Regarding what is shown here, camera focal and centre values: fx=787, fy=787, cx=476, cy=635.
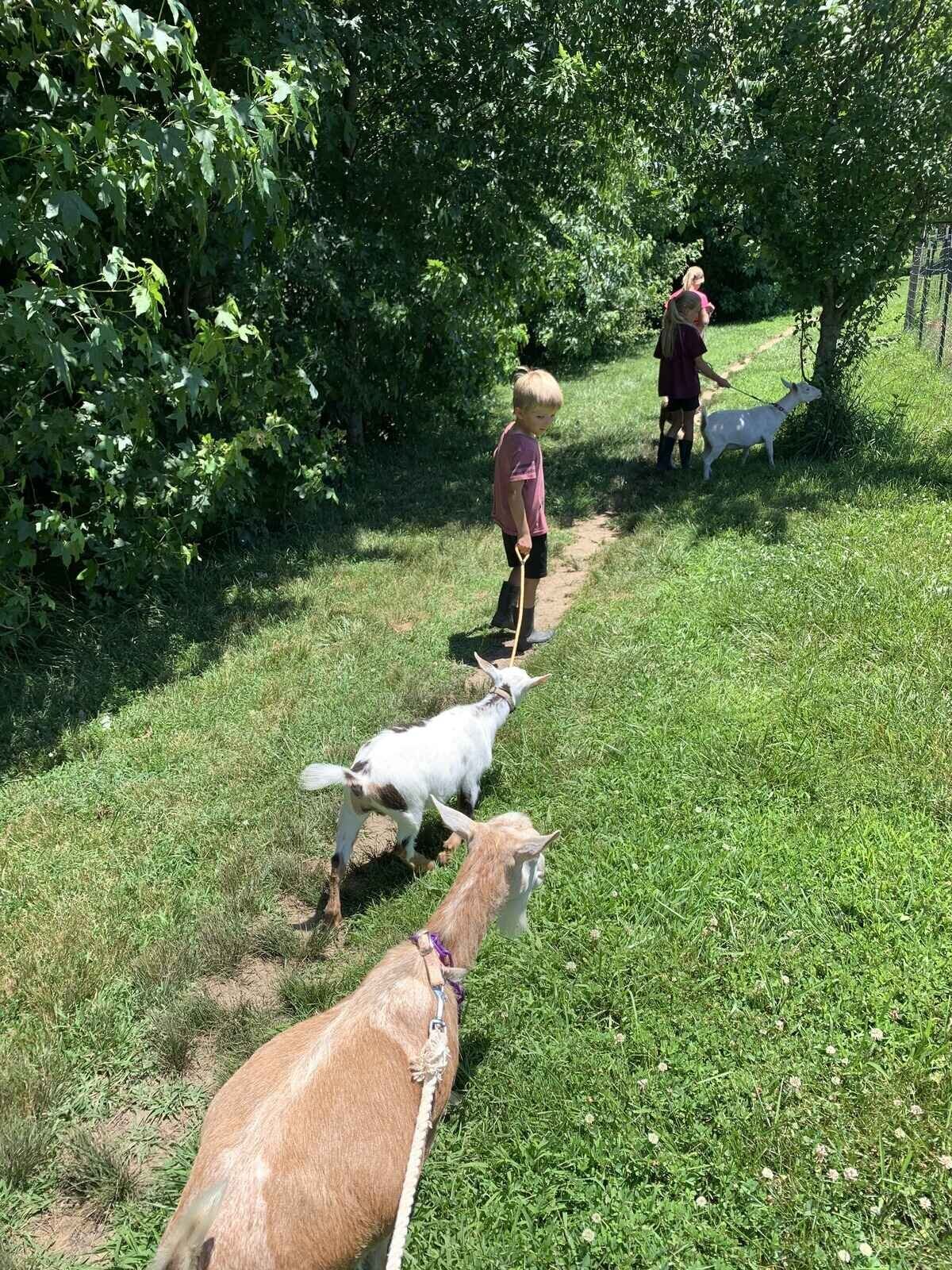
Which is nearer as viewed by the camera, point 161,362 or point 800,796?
point 800,796

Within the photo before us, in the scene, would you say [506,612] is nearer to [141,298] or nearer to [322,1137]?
[141,298]

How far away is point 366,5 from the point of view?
8008mm

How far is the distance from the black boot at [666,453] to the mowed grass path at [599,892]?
2.59m

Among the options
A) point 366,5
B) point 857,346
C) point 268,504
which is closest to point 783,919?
point 268,504

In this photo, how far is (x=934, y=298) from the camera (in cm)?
1395

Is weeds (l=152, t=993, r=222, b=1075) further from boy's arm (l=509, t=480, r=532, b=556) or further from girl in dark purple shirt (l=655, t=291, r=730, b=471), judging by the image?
girl in dark purple shirt (l=655, t=291, r=730, b=471)

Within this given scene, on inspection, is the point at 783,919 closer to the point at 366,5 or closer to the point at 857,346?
the point at 857,346

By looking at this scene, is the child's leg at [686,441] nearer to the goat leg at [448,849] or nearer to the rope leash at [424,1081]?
the goat leg at [448,849]

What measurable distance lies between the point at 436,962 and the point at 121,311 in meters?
4.61

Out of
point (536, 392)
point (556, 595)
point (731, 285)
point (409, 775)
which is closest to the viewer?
point (409, 775)

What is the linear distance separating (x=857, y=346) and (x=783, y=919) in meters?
7.73

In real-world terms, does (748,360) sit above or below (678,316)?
below

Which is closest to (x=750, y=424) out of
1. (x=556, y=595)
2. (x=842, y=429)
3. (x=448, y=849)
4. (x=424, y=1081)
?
(x=842, y=429)

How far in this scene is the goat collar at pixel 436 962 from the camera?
2266 mm
